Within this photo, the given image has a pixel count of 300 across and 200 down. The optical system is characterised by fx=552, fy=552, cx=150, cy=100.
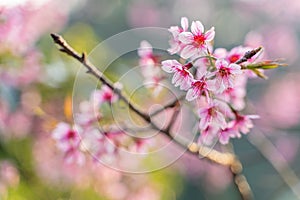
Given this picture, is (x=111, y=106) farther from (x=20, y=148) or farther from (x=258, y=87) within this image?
(x=258, y=87)

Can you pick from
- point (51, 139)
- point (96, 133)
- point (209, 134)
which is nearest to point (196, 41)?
point (209, 134)

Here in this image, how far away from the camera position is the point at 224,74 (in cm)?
54

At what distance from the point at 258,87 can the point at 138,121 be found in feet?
Result: 4.30

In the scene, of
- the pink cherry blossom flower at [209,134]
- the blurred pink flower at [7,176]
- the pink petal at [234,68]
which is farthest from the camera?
the blurred pink flower at [7,176]

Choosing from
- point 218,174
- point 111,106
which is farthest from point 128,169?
point 218,174

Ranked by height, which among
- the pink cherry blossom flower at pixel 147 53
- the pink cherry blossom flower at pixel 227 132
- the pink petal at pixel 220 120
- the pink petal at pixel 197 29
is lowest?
the pink cherry blossom flower at pixel 227 132

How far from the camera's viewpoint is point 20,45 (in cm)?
101

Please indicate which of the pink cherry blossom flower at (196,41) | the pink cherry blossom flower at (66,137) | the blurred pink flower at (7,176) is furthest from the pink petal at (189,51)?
the blurred pink flower at (7,176)

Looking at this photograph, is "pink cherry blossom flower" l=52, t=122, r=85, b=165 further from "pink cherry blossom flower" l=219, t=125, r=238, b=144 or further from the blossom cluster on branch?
"pink cherry blossom flower" l=219, t=125, r=238, b=144

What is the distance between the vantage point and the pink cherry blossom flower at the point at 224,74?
1.76 feet

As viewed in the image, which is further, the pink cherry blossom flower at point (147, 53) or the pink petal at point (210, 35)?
the pink cherry blossom flower at point (147, 53)

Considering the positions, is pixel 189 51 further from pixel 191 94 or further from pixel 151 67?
pixel 151 67

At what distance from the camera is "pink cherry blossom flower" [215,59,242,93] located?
54 centimetres

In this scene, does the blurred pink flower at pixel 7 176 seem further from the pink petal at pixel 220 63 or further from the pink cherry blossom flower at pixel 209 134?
the pink petal at pixel 220 63
